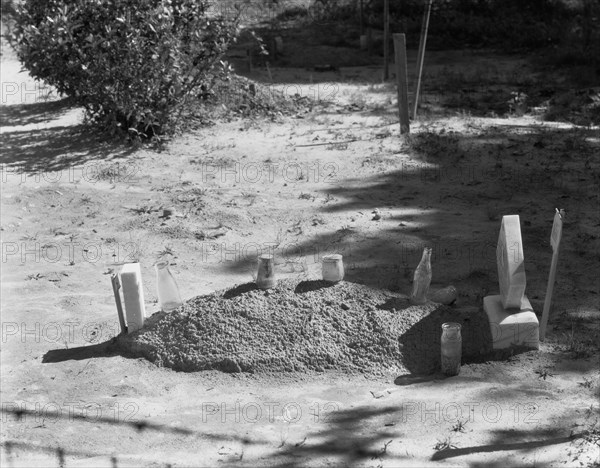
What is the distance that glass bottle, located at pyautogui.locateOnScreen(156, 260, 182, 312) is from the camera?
5.98 meters

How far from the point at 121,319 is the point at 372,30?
14.0 m

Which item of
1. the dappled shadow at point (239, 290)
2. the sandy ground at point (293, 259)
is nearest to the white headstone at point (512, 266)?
the sandy ground at point (293, 259)

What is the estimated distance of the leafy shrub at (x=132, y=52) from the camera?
9.82 meters

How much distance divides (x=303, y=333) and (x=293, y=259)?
1.68m

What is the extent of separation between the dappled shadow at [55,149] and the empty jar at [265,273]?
14.4ft

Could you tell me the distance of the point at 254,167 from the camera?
9539 millimetres

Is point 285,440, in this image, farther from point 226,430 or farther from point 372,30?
point 372,30

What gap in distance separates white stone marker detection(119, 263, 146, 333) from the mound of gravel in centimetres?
7

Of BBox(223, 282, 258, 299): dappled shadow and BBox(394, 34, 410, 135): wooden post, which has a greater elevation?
BBox(394, 34, 410, 135): wooden post

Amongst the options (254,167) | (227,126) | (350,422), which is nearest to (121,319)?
(350,422)

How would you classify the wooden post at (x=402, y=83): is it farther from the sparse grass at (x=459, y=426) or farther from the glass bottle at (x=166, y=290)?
the sparse grass at (x=459, y=426)

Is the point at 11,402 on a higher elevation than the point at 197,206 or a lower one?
lower
